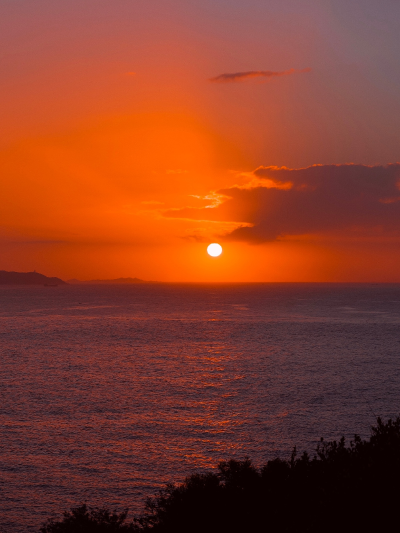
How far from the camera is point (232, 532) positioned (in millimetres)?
20375

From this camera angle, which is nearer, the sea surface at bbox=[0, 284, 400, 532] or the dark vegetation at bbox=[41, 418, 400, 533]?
the dark vegetation at bbox=[41, 418, 400, 533]

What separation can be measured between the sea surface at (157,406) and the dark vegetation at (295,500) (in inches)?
414

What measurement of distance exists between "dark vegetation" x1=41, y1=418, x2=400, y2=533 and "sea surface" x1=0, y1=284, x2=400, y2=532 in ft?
34.5

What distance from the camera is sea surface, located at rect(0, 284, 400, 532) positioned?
3569cm

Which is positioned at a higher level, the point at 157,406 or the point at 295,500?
the point at 295,500

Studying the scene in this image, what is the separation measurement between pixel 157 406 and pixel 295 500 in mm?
33956

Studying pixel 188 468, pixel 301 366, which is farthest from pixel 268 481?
pixel 301 366

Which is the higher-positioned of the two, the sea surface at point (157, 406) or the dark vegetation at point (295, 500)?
the dark vegetation at point (295, 500)

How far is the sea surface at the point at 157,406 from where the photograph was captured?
35.7 m

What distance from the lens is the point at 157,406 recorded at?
178ft

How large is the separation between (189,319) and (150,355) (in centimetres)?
7884

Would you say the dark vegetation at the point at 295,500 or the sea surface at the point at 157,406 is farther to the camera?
the sea surface at the point at 157,406

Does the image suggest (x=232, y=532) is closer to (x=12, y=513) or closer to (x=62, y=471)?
(x=12, y=513)

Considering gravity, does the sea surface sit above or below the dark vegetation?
below
